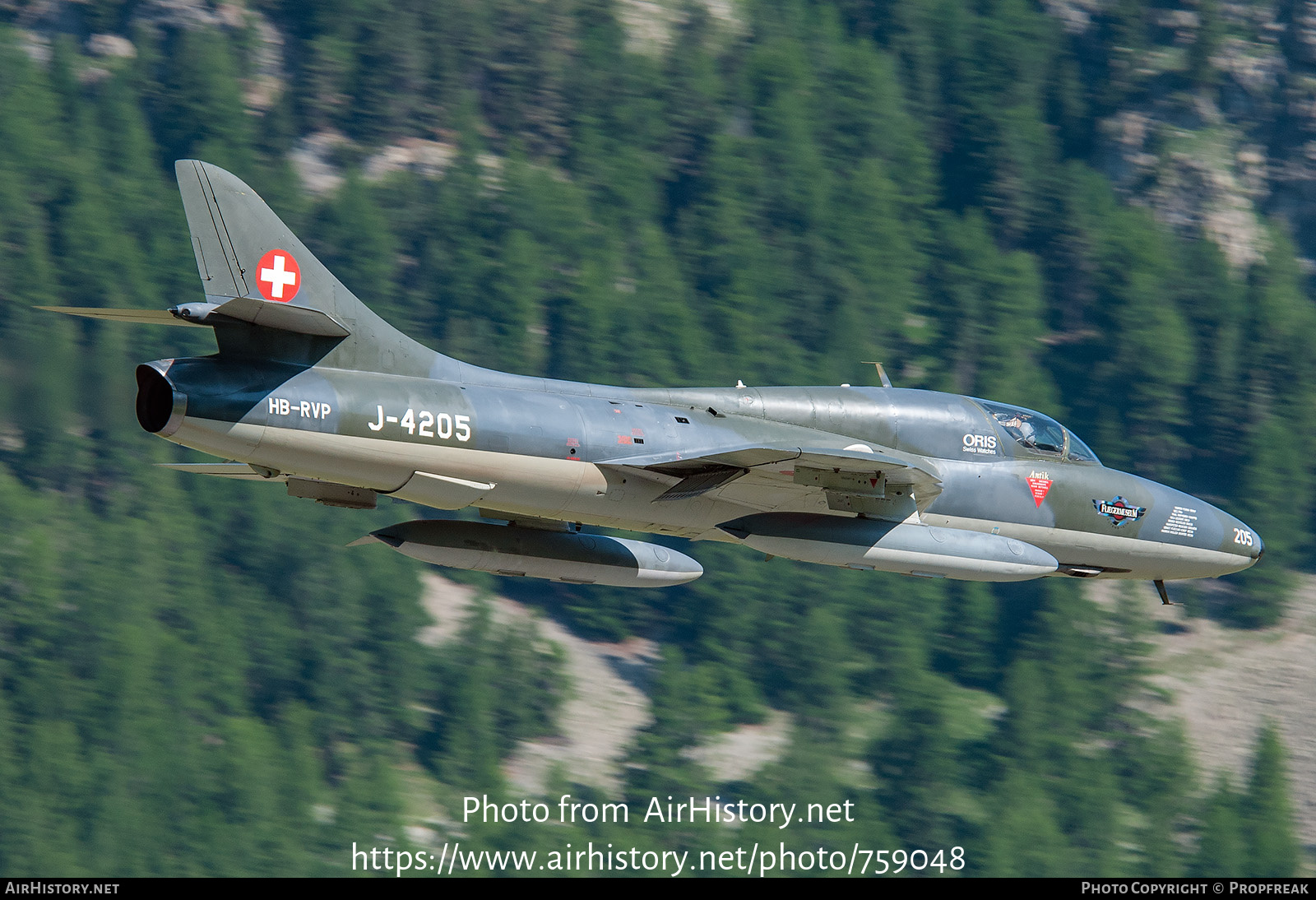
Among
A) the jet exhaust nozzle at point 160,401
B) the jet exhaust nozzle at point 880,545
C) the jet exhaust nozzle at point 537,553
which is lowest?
the jet exhaust nozzle at point 537,553

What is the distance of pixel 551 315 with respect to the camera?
8362cm

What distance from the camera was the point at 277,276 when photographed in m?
20.3

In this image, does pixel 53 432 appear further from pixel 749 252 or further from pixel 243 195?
pixel 749 252

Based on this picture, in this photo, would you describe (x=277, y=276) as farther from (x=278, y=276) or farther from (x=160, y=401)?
(x=160, y=401)

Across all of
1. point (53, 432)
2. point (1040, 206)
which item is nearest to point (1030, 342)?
point (1040, 206)

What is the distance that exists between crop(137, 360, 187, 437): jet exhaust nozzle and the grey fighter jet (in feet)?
0.09

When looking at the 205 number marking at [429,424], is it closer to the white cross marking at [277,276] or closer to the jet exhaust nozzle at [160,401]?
the white cross marking at [277,276]

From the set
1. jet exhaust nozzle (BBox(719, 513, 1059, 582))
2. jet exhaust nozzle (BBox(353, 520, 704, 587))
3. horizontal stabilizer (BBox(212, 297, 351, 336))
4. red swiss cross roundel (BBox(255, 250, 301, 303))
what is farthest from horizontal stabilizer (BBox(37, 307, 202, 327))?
jet exhaust nozzle (BBox(719, 513, 1059, 582))

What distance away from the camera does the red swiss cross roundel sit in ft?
66.1

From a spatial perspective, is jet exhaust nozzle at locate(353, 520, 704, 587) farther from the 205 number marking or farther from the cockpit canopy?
the cockpit canopy

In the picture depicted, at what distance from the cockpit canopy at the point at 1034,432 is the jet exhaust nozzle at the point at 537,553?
208 inches

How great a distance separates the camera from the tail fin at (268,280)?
19.6 meters

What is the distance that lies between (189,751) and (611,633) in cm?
1792

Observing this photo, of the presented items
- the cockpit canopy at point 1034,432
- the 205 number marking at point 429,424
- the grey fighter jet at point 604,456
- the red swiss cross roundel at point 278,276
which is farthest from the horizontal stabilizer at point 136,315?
the cockpit canopy at point 1034,432
